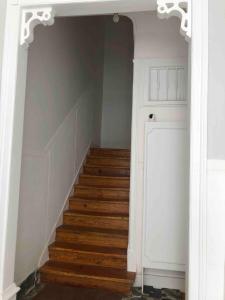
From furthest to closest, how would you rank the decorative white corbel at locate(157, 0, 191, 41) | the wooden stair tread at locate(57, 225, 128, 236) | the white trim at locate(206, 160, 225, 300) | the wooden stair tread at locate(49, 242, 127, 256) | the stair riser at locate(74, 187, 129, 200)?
the stair riser at locate(74, 187, 129, 200) < the wooden stair tread at locate(57, 225, 128, 236) < the wooden stair tread at locate(49, 242, 127, 256) < the decorative white corbel at locate(157, 0, 191, 41) < the white trim at locate(206, 160, 225, 300)

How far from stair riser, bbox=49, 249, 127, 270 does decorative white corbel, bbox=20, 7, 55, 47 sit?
2.12m

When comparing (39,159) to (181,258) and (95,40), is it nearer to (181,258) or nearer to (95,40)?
(181,258)

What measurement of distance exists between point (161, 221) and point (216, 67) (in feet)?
5.65

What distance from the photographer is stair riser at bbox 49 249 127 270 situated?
9.68 ft

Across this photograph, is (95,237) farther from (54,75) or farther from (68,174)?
(54,75)

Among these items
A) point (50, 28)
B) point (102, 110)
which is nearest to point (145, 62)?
point (50, 28)

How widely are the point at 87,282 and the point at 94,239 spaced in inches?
21.2

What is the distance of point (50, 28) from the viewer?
3.05 metres

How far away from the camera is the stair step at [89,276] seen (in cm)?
269

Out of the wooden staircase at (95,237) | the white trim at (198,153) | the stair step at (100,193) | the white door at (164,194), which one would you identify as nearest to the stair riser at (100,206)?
the wooden staircase at (95,237)

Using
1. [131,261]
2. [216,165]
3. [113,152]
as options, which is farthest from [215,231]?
[113,152]

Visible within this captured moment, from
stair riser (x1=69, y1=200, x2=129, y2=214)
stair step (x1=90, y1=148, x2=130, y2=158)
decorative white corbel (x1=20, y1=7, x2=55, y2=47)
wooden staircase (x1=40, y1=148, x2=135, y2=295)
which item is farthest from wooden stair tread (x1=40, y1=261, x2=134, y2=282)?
decorative white corbel (x1=20, y1=7, x2=55, y2=47)

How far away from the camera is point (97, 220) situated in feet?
11.3

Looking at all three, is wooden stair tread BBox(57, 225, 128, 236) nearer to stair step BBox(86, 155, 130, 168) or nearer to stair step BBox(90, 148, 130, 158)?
stair step BBox(86, 155, 130, 168)
